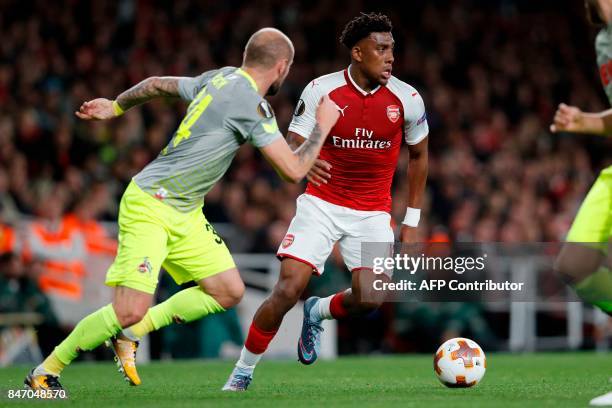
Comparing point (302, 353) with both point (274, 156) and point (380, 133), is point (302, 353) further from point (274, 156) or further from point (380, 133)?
point (274, 156)

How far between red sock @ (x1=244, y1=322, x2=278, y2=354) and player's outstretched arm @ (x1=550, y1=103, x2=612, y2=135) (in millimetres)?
2641

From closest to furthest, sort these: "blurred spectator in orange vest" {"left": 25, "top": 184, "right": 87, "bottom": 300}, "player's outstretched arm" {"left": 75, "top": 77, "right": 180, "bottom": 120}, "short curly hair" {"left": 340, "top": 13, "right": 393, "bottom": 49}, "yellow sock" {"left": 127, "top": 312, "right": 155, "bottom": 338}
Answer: "player's outstretched arm" {"left": 75, "top": 77, "right": 180, "bottom": 120}, "yellow sock" {"left": 127, "top": 312, "right": 155, "bottom": 338}, "short curly hair" {"left": 340, "top": 13, "right": 393, "bottom": 49}, "blurred spectator in orange vest" {"left": 25, "top": 184, "right": 87, "bottom": 300}

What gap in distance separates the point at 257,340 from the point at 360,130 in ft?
5.77

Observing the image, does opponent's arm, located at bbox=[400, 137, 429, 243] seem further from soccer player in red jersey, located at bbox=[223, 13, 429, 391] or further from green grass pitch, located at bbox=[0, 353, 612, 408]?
green grass pitch, located at bbox=[0, 353, 612, 408]

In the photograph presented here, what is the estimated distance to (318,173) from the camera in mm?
8281

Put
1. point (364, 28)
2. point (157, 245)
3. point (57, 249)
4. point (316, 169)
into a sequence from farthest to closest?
point (57, 249) → point (364, 28) → point (316, 169) → point (157, 245)

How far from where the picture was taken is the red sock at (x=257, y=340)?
7.97 m

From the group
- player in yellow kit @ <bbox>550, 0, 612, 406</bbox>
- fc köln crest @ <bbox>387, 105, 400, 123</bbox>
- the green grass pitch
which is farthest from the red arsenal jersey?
player in yellow kit @ <bbox>550, 0, 612, 406</bbox>

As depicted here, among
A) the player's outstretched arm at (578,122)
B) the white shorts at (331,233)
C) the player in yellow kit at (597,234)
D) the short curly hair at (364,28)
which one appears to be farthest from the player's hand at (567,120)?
the white shorts at (331,233)

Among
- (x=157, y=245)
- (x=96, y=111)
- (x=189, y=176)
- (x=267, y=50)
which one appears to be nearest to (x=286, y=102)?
(x=96, y=111)

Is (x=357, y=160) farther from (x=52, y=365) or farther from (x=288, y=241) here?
(x=52, y=365)

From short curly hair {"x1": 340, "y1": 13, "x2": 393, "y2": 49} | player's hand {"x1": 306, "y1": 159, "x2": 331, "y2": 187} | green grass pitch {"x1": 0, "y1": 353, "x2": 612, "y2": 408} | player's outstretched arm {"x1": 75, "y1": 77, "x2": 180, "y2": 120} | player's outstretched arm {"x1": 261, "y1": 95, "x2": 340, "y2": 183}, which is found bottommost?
green grass pitch {"x1": 0, "y1": 353, "x2": 612, "y2": 408}

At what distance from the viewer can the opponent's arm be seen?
869cm

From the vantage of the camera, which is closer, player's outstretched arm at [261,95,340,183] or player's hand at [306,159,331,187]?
player's outstretched arm at [261,95,340,183]
